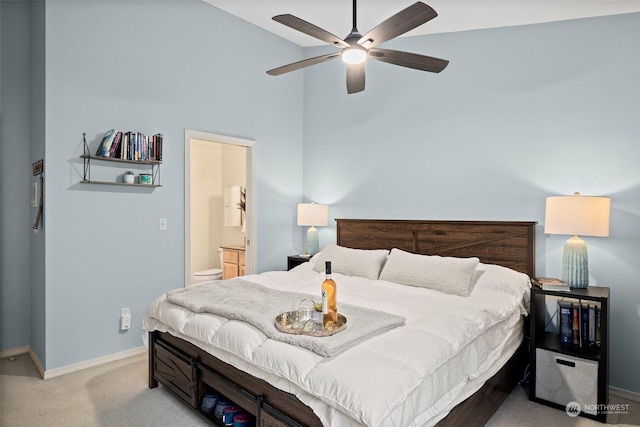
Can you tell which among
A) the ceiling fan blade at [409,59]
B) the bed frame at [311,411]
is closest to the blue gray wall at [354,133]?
the bed frame at [311,411]

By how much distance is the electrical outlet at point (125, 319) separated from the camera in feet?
10.9

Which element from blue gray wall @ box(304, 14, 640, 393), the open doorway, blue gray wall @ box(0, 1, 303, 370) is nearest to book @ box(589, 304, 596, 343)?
blue gray wall @ box(304, 14, 640, 393)

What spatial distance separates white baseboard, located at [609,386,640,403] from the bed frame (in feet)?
2.01

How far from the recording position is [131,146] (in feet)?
10.6

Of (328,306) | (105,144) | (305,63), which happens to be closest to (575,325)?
(328,306)

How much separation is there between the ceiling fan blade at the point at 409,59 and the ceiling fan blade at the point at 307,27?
0.24 m

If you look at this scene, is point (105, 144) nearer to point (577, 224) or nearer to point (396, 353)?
point (396, 353)

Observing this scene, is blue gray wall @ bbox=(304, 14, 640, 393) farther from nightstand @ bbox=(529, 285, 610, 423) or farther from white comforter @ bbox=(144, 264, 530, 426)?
white comforter @ bbox=(144, 264, 530, 426)

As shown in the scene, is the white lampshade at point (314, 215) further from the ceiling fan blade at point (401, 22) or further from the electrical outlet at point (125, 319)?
the ceiling fan blade at point (401, 22)

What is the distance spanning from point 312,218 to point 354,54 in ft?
7.90

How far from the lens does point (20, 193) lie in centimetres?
339

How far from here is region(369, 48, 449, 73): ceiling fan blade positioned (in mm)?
2285

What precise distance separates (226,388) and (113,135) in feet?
7.46

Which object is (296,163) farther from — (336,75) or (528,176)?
(528,176)
